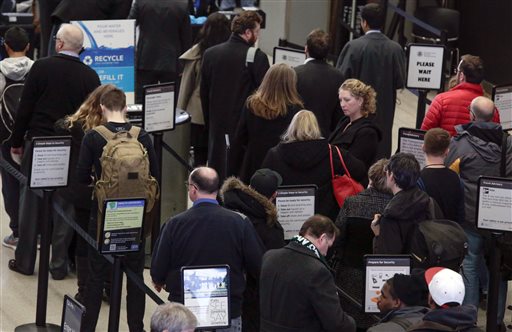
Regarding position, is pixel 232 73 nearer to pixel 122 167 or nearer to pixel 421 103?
pixel 421 103

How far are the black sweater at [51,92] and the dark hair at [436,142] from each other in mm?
2479

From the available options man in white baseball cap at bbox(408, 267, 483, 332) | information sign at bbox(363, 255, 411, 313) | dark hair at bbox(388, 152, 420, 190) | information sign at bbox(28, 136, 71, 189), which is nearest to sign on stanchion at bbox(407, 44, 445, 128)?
dark hair at bbox(388, 152, 420, 190)

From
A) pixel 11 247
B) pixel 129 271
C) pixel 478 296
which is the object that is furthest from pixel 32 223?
pixel 478 296

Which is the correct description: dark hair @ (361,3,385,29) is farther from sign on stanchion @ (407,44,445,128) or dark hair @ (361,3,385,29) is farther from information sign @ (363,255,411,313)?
information sign @ (363,255,411,313)

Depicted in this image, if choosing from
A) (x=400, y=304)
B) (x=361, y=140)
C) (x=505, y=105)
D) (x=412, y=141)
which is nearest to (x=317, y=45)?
(x=412, y=141)

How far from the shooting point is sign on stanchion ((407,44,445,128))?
9.96 meters

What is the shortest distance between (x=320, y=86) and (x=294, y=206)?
191 cm

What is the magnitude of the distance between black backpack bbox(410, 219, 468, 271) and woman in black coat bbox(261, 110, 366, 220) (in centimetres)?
98

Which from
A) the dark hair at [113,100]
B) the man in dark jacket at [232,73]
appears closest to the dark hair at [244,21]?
the man in dark jacket at [232,73]

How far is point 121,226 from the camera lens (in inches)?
265

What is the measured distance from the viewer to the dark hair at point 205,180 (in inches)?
252

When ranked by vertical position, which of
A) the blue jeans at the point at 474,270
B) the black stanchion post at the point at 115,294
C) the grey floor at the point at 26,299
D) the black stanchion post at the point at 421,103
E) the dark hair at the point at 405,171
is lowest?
the grey floor at the point at 26,299

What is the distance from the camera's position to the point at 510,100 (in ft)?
31.8

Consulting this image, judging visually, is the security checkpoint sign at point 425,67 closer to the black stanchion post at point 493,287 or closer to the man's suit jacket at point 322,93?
the man's suit jacket at point 322,93
